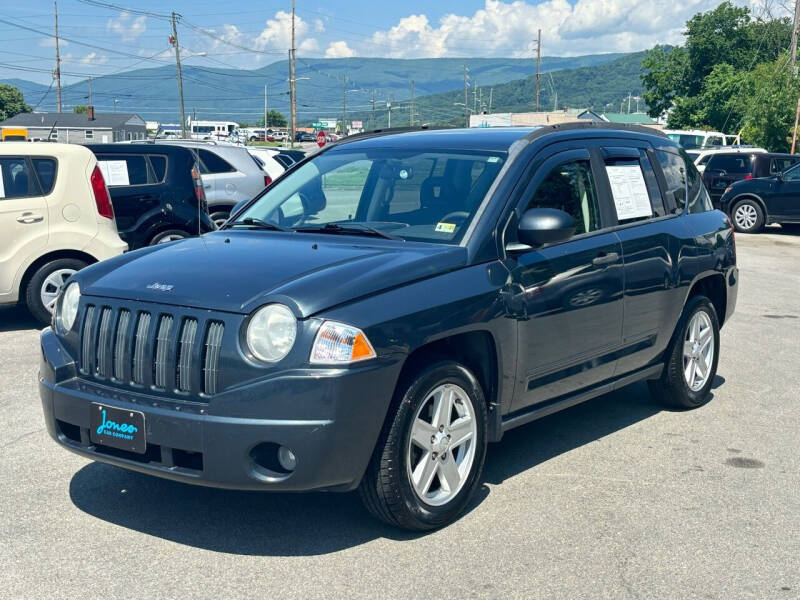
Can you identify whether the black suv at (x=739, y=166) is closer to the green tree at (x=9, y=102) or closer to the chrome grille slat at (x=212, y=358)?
the chrome grille slat at (x=212, y=358)

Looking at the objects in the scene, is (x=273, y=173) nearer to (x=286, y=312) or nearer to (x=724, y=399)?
(x=724, y=399)

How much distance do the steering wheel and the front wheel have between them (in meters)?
18.7

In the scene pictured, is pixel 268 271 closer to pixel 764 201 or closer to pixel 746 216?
pixel 764 201

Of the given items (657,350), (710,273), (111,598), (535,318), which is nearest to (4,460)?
(111,598)

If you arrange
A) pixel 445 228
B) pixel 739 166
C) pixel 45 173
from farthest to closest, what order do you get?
pixel 739 166 < pixel 45 173 < pixel 445 228

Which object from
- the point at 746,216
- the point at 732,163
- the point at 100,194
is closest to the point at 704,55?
the point at 732,163

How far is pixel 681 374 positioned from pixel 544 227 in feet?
7.25

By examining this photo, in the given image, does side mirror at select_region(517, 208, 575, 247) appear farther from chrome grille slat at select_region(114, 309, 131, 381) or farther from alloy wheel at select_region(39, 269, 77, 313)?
alloy wheel at select_region(39, 269, 77, 313)

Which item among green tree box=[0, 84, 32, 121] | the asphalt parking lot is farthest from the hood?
green tree box=[0, 84, 32, 121]

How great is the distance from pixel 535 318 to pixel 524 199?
2.00 ft

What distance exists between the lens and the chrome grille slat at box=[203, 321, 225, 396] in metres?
3.96

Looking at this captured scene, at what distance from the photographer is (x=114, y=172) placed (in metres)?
11.7

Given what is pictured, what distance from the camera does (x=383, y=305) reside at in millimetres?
4129

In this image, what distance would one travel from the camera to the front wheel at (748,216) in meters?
22.1
